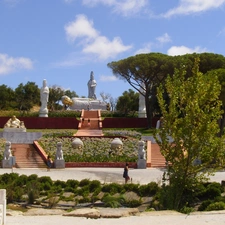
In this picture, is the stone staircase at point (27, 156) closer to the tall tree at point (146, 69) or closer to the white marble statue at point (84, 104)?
the tall tree at point (146, 69)

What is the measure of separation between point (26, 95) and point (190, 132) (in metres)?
63.7

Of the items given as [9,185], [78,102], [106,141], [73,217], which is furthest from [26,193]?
[78,102]

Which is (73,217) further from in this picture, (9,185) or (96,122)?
(96,122)

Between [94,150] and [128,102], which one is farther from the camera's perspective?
[128,102]

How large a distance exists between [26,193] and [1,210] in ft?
28.9

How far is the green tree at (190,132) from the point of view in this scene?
1302cm

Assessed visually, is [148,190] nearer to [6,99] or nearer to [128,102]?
[128,102]

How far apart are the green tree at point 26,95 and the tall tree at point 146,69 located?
29072 mm

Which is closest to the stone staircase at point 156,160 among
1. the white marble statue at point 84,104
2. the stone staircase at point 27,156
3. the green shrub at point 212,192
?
the stone staircase at point 27,156

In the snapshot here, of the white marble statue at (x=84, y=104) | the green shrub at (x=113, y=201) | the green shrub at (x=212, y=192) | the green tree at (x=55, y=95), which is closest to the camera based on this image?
the green shrub at (x=212, y=192)

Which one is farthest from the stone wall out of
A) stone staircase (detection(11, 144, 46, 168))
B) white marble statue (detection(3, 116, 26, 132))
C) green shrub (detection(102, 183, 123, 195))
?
green shrub (detection(102, 183, 123, 195))

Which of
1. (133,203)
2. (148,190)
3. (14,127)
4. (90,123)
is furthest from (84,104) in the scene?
(133,203)

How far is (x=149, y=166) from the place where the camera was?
27734 millimetres

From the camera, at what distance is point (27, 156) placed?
2981cm
